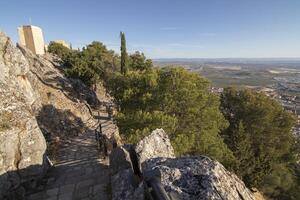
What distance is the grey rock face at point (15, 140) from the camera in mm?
6324

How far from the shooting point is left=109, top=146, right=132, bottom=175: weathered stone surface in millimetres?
5668

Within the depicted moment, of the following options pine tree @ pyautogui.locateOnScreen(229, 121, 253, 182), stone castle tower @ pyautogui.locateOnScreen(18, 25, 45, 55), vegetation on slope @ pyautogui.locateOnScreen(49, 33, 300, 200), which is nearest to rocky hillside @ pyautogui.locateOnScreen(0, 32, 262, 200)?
vegetation on slope @ pyautogui.locateOnScreen(49, 33, 300, 200)

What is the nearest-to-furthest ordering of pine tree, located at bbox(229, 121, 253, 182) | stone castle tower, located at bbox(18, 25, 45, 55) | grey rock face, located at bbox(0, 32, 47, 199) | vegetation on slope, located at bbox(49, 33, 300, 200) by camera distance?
grey rock face, located at bbox(0, 32, 47, 199)
vegetation on slope, located at bbox(49, 33, 300, 200)
pine tree, located at bbox(229, 121, 253, 182)
stone castle tower, located at bbox(18, 25, 45, 55)

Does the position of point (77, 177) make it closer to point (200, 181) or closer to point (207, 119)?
point (200, 181)

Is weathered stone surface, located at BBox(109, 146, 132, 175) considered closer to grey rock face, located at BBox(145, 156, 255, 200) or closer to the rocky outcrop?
the rocky outcrop

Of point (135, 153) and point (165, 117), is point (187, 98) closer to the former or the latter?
point (165, 117)

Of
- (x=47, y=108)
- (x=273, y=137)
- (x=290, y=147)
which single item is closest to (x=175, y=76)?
(x=47, y=108)

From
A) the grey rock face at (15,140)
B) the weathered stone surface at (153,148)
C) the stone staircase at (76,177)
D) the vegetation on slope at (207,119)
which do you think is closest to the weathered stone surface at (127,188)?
the weathered stone surface at (153,148)

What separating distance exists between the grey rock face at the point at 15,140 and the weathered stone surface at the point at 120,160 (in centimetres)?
273

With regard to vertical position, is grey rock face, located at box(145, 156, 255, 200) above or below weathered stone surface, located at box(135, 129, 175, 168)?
above

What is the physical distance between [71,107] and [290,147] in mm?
18472

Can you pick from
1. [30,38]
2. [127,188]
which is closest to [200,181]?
[127,188]

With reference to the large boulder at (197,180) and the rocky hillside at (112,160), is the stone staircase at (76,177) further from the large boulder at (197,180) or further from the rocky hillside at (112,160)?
the large boulder at (197,180)

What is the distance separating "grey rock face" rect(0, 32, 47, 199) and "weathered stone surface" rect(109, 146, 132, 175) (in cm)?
Answer: 273
